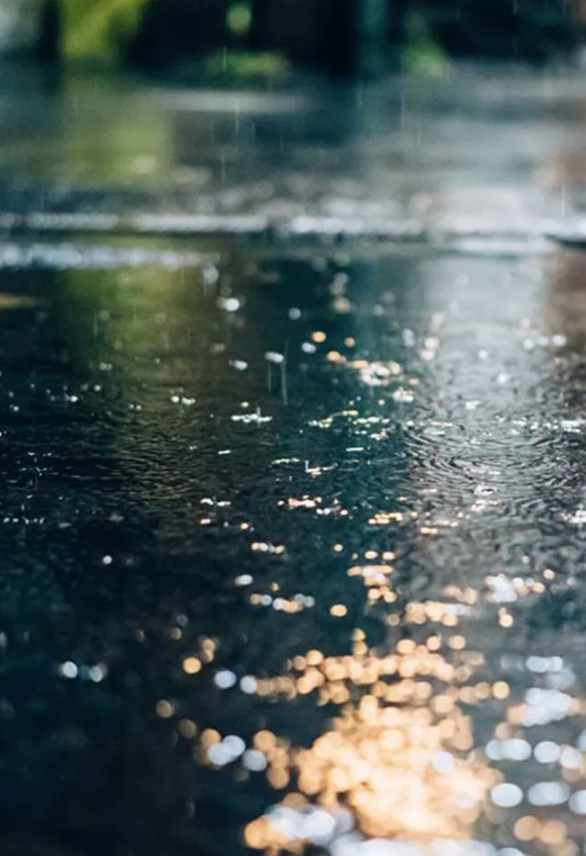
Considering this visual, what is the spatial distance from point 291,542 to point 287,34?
31.4m

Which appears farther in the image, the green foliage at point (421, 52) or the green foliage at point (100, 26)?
the green foliage at point (100, 26)

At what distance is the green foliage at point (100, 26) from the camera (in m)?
36.6

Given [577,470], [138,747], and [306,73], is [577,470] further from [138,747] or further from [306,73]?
[306,73]

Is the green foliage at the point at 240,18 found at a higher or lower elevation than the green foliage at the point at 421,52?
higher

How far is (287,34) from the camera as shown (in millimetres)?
35000

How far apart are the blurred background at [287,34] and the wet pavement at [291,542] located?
892 inches

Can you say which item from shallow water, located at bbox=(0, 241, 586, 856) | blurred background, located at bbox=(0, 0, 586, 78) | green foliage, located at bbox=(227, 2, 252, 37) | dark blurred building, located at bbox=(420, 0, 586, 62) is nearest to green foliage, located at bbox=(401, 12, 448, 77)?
blurred background, located at bbox=(0, 0, 586, 78)

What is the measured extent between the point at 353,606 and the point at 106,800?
1.20 meters

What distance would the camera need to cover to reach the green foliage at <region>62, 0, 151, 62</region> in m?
36.6

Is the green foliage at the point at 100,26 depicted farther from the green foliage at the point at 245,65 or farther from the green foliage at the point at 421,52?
the green foliage at the point at 421,52

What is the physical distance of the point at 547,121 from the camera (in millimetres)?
22375

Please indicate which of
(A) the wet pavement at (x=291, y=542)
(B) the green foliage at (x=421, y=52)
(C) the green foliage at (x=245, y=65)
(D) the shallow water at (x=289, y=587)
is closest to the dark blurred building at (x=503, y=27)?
(B) the green foliage at (x=421, y=52)

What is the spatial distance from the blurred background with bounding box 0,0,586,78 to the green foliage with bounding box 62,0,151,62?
2 cm

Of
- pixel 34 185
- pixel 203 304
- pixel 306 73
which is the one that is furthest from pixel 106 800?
pixel 306 73
